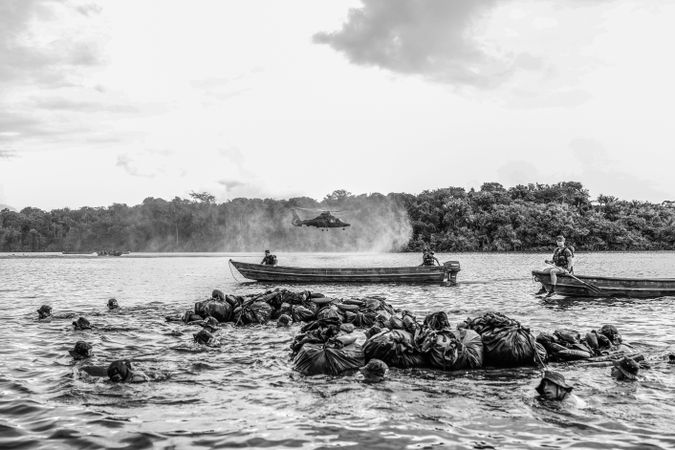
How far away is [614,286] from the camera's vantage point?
23422 millimetres

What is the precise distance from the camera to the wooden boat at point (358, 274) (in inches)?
1273

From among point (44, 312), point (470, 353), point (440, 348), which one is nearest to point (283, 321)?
point (440, 348)

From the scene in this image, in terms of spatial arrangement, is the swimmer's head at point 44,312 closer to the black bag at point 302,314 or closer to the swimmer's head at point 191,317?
the swimmer's head at point 191,317

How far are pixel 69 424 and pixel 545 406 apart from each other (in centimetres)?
668

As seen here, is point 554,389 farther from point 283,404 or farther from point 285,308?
point 285,308

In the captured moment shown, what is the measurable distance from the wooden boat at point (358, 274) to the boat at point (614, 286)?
8.89 meters

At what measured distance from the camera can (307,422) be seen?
745cm

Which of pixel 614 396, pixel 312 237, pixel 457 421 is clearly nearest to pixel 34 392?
pixel 457 421

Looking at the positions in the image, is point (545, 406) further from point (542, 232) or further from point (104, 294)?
point (542, 232)

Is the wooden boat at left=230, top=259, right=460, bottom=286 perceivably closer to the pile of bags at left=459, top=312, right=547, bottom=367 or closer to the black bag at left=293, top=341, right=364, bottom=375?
the pile of bags at left=459, top=312, right=547, bottom=367

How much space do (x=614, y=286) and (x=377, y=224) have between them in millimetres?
95857

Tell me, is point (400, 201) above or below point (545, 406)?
above

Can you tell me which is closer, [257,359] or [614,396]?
[614,396]

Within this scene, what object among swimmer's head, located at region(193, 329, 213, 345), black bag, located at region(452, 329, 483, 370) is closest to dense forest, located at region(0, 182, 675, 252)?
swimmer's head, located at region(193, 329, 213, 345)
